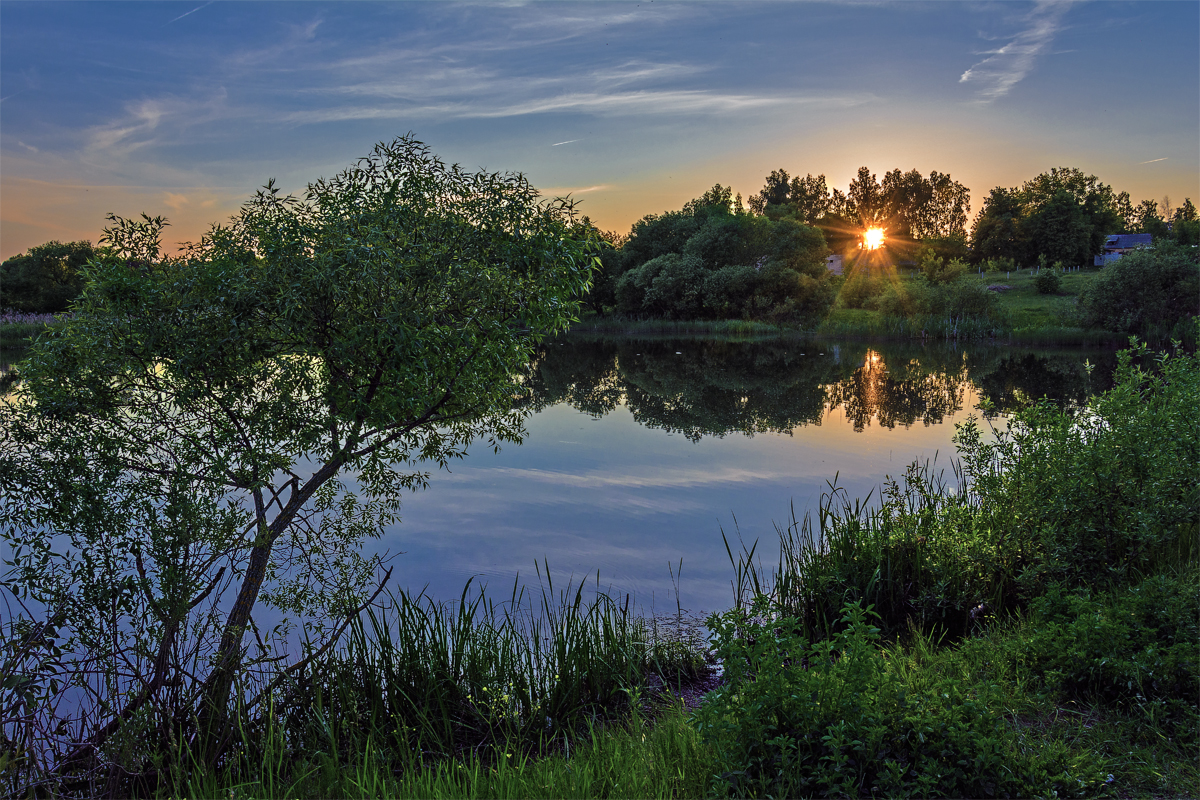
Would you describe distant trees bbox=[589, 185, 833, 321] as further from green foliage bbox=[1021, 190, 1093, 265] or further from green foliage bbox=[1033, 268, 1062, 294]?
green foliage bbox=[1021, 190, 1093, 265]

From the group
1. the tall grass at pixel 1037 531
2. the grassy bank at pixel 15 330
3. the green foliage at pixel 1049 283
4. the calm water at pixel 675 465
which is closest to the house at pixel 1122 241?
the green foliage at pixel 1049 283

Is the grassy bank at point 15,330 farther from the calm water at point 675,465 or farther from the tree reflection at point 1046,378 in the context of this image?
the tree reflection at point 1046,378

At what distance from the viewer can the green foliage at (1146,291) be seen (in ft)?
127

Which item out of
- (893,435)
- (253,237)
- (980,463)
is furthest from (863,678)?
(893,435)

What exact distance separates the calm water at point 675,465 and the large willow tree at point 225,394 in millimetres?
3005

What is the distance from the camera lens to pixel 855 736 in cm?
375

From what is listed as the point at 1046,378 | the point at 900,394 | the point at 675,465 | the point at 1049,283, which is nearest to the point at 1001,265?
the point at 1049,283

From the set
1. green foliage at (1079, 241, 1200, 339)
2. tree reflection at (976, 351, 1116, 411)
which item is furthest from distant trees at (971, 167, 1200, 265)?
tree reflection at (976, 351, 1116, 411)

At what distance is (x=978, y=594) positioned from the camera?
6.92 m

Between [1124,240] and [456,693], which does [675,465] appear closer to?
[456,693]

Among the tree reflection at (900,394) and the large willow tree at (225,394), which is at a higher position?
the large willow tree at (225,394)

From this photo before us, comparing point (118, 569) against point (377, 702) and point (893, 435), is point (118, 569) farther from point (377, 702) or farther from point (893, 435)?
point (893, 435)

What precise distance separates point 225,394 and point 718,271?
191 feet

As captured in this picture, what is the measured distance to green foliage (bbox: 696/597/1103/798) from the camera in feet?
11.8
